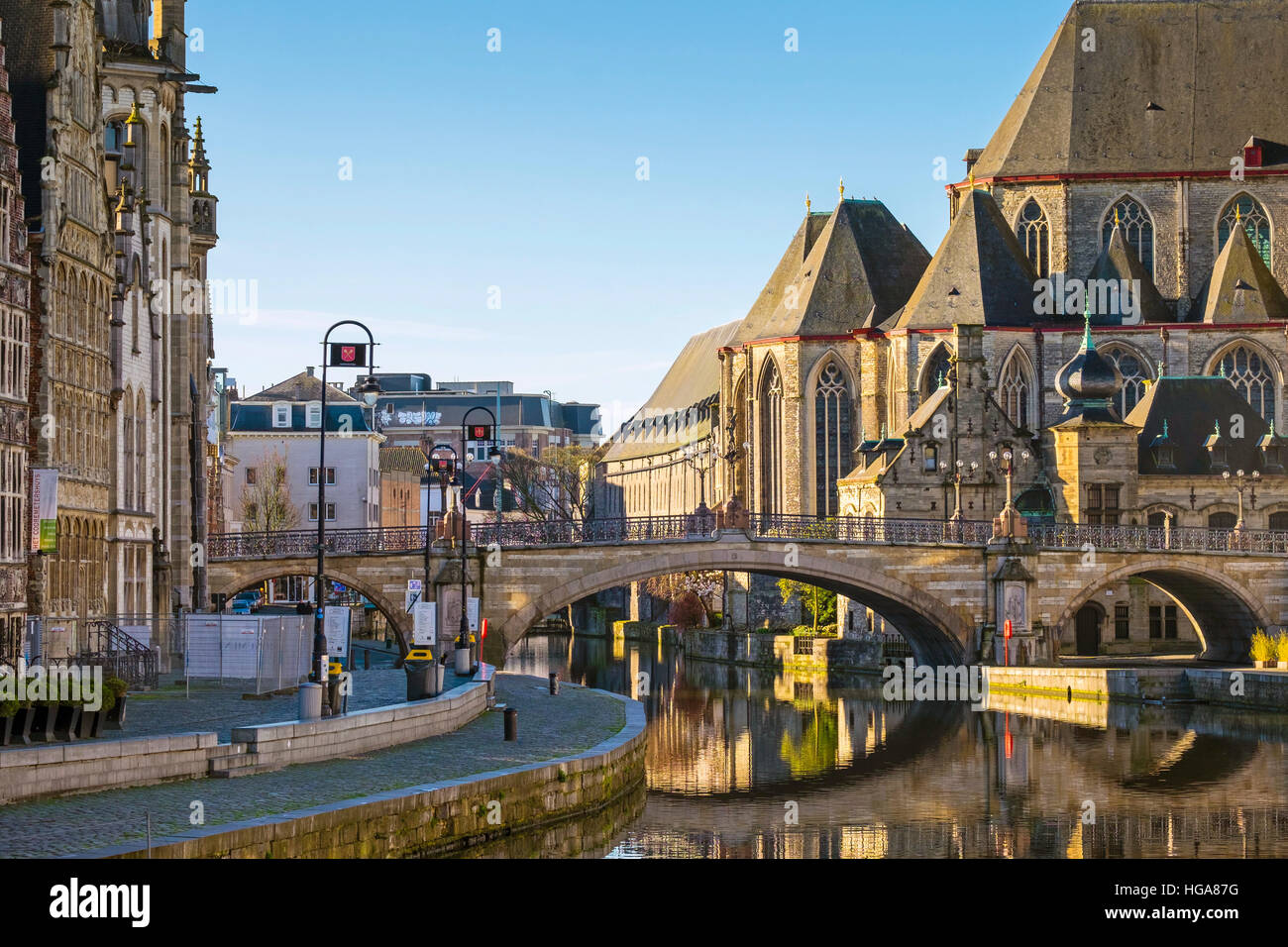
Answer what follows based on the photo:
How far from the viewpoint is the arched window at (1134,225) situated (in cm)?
9350

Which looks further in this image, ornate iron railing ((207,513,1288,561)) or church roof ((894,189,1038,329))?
church roof ((894,189,1038,329))

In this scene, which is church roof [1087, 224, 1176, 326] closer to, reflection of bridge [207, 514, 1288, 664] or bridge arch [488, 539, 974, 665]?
reflection of bridge [207, 514, 1288, 664]

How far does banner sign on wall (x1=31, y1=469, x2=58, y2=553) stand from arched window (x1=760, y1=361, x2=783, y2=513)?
6214 cm

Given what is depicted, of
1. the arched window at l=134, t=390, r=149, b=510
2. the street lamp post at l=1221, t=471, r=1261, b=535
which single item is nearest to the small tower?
the street lamp post at l=1221, t=471, r=1261, b=535

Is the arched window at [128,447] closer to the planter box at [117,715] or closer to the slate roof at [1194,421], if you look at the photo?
the planter box at [117,715]

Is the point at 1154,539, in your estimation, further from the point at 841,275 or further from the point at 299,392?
the point at 299,392

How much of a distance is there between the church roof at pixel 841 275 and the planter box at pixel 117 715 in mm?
68444

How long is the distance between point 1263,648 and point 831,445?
30.1 metres

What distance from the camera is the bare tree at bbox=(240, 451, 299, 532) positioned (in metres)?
97.5

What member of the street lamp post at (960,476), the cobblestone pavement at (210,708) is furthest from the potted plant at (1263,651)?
the cobblestone pavement at (210,708)

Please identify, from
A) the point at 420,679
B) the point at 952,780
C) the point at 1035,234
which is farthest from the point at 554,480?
the point at 420,679

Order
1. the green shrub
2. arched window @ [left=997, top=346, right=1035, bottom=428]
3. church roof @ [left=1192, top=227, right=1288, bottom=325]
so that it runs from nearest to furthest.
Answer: the green shrub < arched window @ [left=997, top=346, right=1035, bottom=428] < church roof @ [left=1192, top=227, right=1288, bottom=325]

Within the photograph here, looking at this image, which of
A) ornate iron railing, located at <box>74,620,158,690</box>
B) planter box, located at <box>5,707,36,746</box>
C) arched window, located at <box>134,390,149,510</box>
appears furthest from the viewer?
arched window, located at <box>134,390,149,510</box>

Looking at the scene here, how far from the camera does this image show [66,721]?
26719mm
